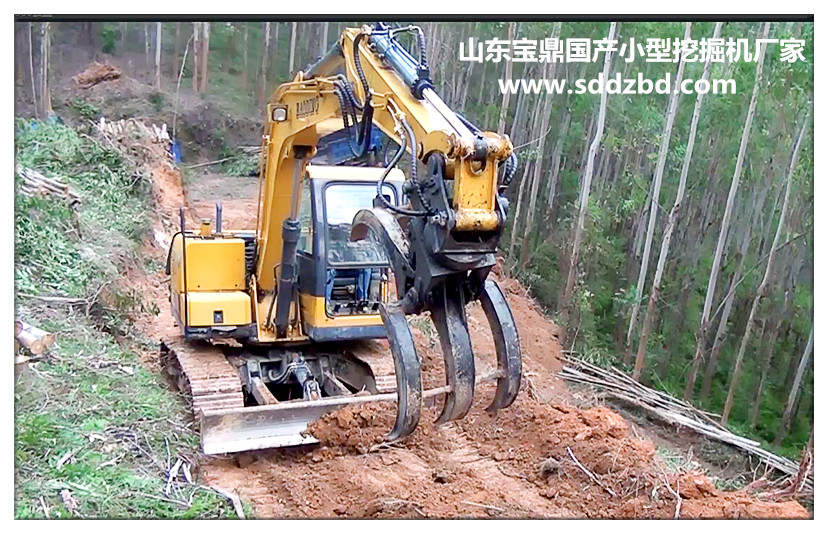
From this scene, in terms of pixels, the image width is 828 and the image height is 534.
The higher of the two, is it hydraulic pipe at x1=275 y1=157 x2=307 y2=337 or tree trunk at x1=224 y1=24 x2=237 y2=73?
tree trunk at x1=224 y1=24 x2=237 y2=73

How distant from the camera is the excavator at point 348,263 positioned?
3018 mm

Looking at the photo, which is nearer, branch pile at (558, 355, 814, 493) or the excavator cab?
the excavator cab

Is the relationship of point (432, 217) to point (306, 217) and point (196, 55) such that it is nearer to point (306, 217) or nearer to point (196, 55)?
point (306, 217)

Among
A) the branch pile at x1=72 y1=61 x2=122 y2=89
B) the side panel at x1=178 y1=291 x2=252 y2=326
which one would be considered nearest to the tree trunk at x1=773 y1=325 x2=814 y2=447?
the side panel at x1=178 y1=291 x2=252 y2=326

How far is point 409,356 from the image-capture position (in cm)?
300

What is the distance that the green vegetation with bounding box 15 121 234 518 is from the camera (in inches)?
151

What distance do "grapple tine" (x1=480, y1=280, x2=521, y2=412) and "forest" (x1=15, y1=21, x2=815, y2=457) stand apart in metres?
3.94

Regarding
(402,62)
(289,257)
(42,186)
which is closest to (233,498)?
(289,257)

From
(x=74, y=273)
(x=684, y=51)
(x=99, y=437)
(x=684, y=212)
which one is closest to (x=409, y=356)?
(x=99, y=437)

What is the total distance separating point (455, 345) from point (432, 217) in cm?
50

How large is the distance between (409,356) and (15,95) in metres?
2.38

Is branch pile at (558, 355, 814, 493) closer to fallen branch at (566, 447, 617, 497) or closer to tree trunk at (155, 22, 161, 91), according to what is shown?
fallen branch at (566, 447, 617, 497)

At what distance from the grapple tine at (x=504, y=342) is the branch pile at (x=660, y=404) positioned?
3515mm
